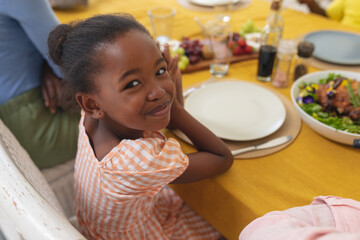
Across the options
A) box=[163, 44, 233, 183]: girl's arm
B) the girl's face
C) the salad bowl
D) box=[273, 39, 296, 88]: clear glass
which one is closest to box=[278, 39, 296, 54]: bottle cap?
box=[273, 39, 296, 88]: clear glass

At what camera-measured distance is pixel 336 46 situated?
4.33 ft

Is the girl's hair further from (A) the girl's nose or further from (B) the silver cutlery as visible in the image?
(B) the silver cutlery

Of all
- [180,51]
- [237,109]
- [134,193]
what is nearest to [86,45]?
[134,193]

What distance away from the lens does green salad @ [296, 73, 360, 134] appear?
2.81 feet

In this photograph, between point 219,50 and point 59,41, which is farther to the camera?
point 219,50

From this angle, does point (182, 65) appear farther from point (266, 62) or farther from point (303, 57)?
point (303, 57)

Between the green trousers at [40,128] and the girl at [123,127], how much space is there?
44 cm

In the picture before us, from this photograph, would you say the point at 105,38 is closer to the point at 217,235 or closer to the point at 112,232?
the point at 112,232

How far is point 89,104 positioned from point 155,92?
0.56ft

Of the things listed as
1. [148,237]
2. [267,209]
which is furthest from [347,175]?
[148,237]

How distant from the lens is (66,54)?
72 cm

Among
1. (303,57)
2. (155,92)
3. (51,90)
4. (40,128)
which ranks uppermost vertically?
(155,92)

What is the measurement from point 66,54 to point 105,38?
0.44ft

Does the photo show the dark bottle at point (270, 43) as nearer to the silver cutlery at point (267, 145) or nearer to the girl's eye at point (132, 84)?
the silver cutlery at point (267, 145)
